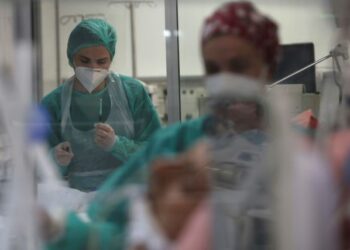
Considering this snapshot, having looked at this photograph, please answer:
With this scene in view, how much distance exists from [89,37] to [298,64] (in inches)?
19.9

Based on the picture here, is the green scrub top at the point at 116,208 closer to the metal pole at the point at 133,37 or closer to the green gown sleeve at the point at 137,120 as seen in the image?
the green gown sleeve at the point at 137,120

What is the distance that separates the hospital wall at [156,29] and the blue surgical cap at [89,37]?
0.02m

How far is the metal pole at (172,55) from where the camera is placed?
1.14 meters

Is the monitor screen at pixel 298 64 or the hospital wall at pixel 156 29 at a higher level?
the hospital wall at pixel 156 29

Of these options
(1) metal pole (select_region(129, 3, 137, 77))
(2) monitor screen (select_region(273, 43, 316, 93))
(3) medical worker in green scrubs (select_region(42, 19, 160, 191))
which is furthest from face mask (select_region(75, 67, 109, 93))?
(2) monitor screen (select_region(273, 43, 316, 93))

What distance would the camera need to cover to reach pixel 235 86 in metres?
0.74

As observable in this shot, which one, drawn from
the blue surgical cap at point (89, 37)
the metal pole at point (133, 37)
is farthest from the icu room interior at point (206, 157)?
the metal pole at point (133, 37)

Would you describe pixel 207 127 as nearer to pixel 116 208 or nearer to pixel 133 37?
pixel 116 208

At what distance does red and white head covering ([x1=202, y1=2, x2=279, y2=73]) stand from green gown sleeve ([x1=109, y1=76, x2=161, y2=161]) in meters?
0.27

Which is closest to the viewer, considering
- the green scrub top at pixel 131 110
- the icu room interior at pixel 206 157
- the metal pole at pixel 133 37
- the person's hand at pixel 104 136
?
the icu room interior at pixel 206 157

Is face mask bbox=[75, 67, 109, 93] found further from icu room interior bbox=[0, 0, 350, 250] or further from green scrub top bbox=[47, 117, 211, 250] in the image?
green scrub top bbox=[47, 117, 211, 250]

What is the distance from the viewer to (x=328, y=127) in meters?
0.79

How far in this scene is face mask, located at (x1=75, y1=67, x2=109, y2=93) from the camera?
1020mm

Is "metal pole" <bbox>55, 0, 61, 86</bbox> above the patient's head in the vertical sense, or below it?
above
